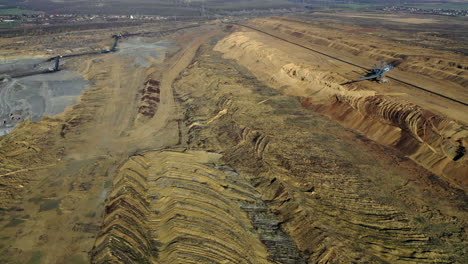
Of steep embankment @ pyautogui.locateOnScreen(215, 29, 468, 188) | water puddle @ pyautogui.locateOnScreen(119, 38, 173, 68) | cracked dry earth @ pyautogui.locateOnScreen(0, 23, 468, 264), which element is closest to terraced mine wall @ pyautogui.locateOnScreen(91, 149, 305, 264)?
cracked dry earth @ pyautogui.locateOnScreen(0, 23, 468, 264)

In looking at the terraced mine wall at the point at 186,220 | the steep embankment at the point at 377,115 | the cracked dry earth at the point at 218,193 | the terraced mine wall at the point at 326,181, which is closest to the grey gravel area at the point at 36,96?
the cracked dry earth at the point at 218,193

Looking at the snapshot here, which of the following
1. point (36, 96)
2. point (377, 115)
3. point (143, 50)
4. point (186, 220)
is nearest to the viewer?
point (186, 220)

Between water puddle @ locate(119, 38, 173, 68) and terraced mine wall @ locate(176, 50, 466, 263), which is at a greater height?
water puddle @ locate(119, 38, 173, 68)

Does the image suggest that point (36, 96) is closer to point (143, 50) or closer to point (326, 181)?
point (143, 50)

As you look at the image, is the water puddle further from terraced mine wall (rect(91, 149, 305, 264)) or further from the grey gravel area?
terraced mine wall (rect(91, 149, 305, 264))

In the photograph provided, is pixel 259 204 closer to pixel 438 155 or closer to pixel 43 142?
pixel 438 155

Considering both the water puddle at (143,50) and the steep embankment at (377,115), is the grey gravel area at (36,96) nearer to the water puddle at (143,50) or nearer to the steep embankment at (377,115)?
the water puddle at (143,50)

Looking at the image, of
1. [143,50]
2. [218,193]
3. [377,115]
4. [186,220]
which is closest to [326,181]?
[218,193]
